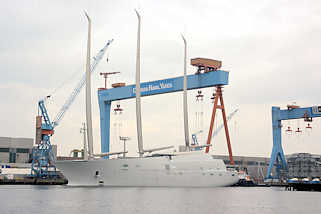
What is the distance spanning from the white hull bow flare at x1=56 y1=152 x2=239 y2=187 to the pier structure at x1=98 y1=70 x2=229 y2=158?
10.5 m

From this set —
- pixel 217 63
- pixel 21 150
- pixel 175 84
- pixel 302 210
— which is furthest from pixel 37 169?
pixel 302 210

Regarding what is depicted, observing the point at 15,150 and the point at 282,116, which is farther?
the point at 15,150

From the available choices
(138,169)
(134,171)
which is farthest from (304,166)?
(134,171)

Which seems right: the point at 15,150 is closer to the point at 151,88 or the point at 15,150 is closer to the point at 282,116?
the point at 151,88

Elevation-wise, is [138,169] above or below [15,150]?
below

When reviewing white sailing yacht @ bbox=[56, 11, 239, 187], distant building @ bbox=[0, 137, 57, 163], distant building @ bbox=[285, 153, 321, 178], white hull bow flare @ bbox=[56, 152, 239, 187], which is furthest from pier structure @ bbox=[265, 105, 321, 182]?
distant building @ bbox=[0, 137, 57, 163]

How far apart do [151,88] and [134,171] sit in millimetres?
18341

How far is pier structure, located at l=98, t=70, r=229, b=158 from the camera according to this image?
2623 inches

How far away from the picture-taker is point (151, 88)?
241 ft

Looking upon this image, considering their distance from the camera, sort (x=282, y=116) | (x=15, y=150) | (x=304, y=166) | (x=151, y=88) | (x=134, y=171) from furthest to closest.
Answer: (x=15, y=150), (x=304, y=166), (x=282, y=116), (x=151, y=88), (x=134, y=171)

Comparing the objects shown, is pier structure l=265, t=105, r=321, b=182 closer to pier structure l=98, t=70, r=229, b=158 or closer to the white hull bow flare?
pier structure l=98, t=70, r=229, b=158

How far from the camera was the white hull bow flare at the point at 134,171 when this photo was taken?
58.2 metres

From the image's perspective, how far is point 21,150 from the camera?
4626 inches

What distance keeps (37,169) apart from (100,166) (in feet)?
157
